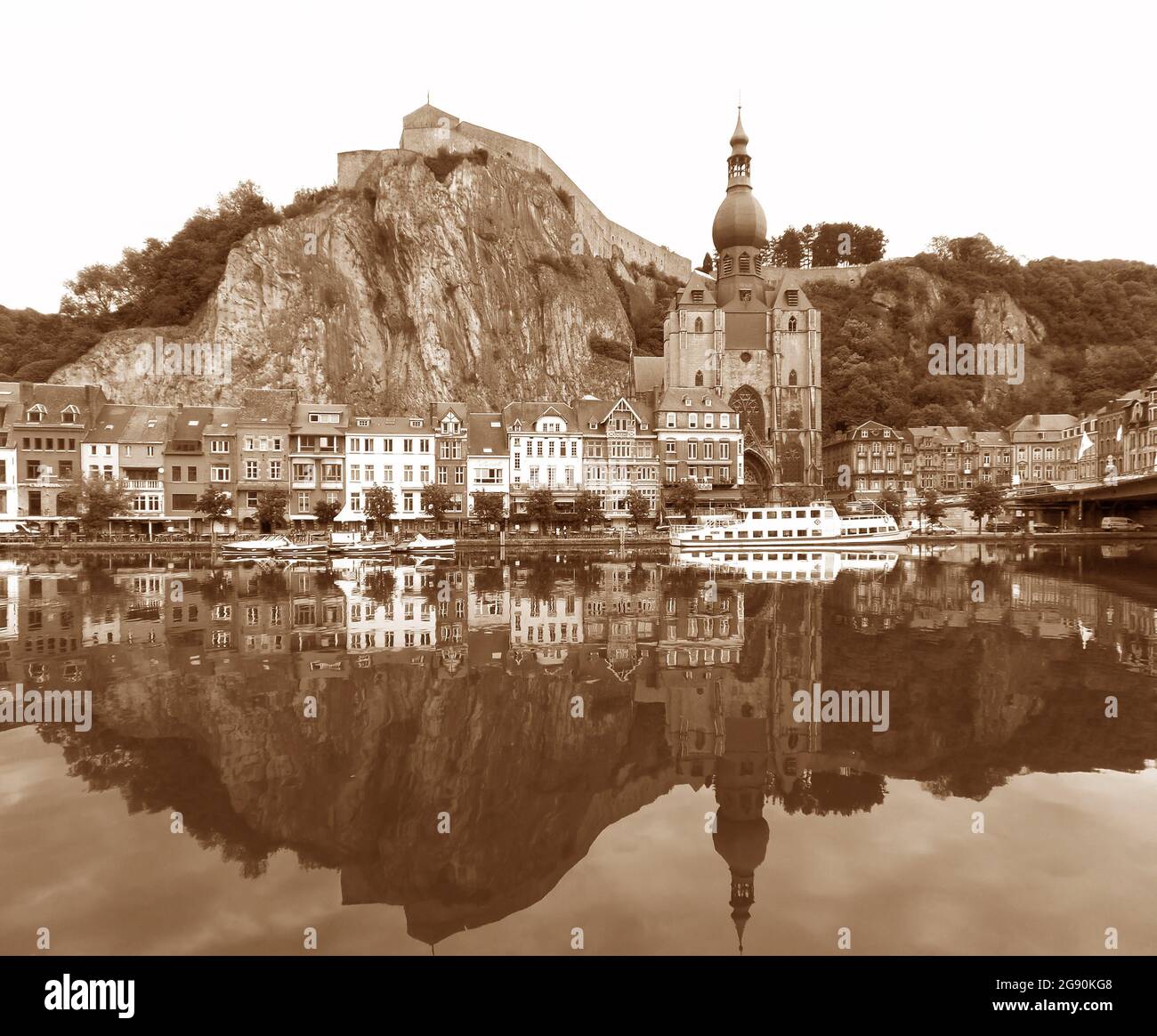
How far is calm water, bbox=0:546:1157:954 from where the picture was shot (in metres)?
6.27

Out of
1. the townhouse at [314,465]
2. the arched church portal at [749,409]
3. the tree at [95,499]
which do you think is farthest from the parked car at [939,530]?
the tree at [95,499]

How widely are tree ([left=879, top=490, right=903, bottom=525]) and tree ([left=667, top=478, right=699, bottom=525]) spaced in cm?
2102

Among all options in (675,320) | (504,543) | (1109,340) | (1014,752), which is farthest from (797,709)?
(1109,340)

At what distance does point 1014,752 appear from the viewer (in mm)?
10195

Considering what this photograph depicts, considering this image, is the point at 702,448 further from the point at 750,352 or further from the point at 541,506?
the point at 750,352

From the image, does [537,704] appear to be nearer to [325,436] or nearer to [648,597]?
[648,597]

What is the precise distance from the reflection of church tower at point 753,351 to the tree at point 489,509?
99.6ft

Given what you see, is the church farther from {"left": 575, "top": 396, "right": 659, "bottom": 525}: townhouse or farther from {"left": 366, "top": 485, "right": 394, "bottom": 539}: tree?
{"left": 366, "top": 485, "right": 394, "bottom": 539}: tree

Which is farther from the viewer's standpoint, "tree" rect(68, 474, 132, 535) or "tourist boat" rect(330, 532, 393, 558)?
"tree" rect(68, 474, 132, 535)

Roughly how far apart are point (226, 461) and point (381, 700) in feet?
177

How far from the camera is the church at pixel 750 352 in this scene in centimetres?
7888

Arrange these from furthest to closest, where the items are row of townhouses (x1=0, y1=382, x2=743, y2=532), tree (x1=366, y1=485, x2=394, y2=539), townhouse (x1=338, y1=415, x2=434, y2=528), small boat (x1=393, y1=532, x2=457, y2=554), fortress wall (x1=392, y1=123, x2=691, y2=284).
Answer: fortress wall (x1=392, y1=123, x2=691, y2=284), townhouse (x1=338, y1=415, x2=434, y2=528), row of townhouses (x1=0, y1=382, x2=743, y2=532), tree (x1=366, y1=485, x2=394, y2=539), small boat (x1=393, y1=532, x2=457, y2=554)

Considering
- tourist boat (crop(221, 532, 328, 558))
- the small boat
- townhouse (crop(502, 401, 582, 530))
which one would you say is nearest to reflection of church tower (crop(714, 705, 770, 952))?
the small boat

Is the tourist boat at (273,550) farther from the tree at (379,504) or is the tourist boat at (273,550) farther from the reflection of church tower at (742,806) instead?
the reflection of church tower at (742,806)
